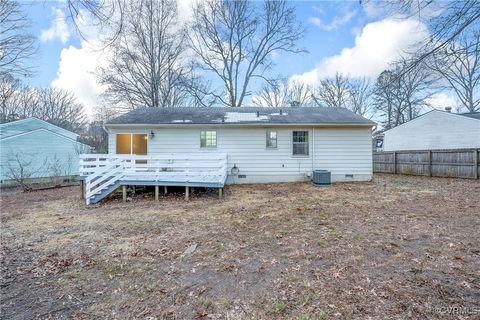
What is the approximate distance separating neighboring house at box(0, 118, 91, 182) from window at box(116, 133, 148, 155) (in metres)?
6.94

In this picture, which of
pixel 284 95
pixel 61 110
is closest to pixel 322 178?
pixel 284 95

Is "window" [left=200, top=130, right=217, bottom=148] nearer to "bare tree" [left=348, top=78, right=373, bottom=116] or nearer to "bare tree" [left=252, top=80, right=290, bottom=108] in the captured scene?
"bare tree" [left=252, top=80, right=290, bottom=108]

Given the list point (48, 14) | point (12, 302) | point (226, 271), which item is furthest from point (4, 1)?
point (226, 271)

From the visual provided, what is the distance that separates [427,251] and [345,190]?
5.95 meters

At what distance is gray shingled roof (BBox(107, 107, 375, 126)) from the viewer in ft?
38.8

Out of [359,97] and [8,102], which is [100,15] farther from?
[359,97]

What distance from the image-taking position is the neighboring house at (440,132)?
1648 centimetres

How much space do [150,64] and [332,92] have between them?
2135 cm

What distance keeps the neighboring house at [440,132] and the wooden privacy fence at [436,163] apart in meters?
4.43

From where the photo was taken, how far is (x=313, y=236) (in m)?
4.93

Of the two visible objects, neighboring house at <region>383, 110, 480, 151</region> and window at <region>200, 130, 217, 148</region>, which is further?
neighboring house at <region>383, 110, 480, 151</region>

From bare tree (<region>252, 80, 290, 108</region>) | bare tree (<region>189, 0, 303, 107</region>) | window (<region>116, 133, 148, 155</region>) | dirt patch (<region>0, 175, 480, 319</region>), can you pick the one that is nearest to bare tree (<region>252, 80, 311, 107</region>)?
bare tree (<region>252, 80, 290, 108</region>)

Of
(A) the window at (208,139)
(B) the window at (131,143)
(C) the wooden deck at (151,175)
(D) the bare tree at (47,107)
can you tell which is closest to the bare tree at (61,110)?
(D) the bare tree at (47,107)

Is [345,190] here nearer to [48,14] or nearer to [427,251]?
[427,251]
